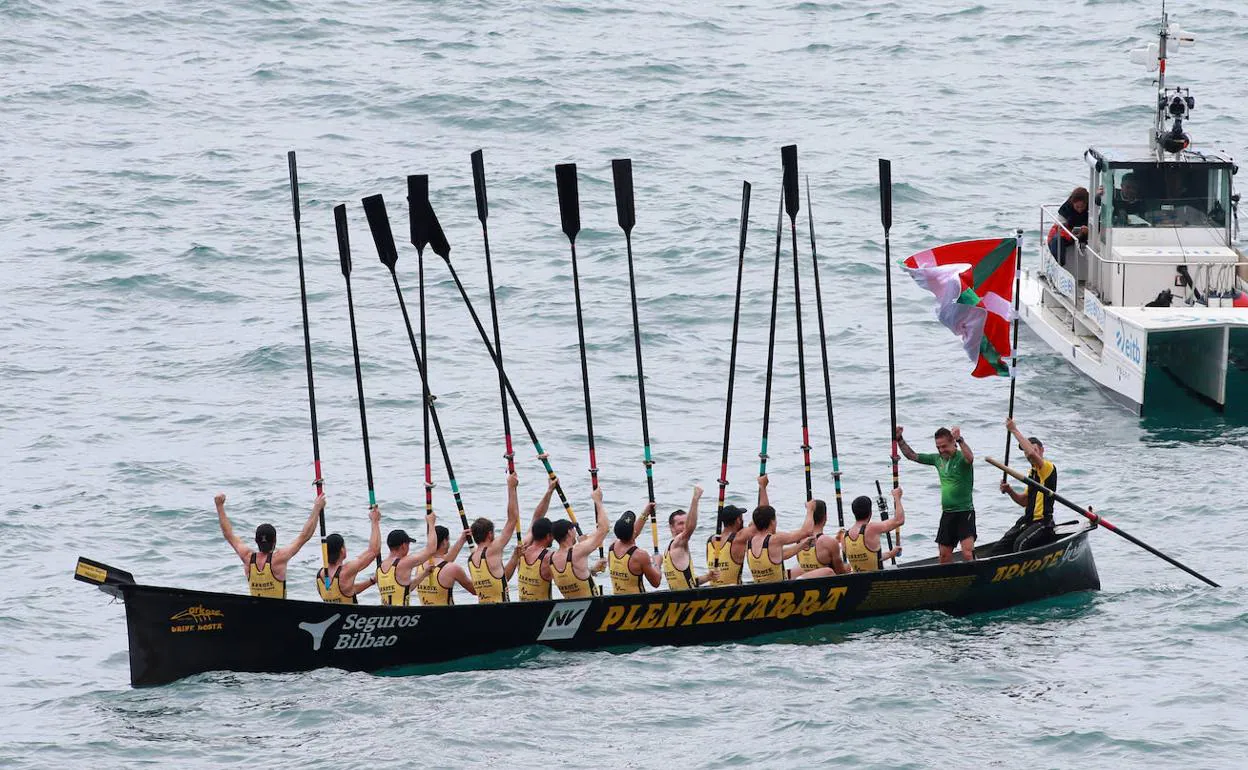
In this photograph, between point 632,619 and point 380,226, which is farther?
point 380,226

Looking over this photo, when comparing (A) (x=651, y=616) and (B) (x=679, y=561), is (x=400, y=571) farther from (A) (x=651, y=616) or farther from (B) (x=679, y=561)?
(B) (x=679, y=561)

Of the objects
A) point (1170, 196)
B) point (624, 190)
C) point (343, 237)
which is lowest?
point (1170, 196)

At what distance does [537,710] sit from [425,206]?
5.45 m

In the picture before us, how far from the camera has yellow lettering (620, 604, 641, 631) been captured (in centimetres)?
A: 1892

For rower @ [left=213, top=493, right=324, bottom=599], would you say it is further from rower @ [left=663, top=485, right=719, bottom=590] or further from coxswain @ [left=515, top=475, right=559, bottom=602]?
rower @ [left=663, top=485, right=719, bottom=590]

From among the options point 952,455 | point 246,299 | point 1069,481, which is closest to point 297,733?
point 952,455

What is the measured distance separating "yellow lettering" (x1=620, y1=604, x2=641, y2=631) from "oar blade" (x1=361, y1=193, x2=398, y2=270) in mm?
4267

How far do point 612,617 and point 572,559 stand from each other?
70 centimetres

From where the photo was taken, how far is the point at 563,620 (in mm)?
18859

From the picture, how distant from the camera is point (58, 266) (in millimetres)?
35031

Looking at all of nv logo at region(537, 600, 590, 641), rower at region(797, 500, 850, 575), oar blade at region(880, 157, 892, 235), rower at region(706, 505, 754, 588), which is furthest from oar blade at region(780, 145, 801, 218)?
nv logo at region(537, 600, 590, 641)

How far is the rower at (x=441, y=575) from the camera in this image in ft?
62.5

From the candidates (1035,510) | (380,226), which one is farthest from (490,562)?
(1035,510)

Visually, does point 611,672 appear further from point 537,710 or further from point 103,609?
point 103,609
